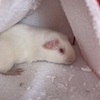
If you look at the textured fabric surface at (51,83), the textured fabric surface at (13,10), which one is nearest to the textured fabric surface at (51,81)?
the textured fabric surface at (51,83)

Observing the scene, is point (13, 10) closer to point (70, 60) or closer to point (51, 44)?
point (51, 44)

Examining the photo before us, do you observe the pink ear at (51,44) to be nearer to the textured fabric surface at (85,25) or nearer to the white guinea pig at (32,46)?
the white guinea pig at (32,46)

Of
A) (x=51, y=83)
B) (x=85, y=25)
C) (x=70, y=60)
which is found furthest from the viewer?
(x=70, y=60)

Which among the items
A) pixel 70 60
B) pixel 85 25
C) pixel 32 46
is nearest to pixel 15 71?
pixel 32 46

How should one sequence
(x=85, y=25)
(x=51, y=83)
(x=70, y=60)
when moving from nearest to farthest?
(x=85, y=25) → (x=51, y=83) → (x=70, y=60)

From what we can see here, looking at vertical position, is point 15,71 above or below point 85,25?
below

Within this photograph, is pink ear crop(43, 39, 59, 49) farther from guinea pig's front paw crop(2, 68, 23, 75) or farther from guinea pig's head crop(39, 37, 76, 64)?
guinea pig's front paw crop(2, 68, 23, 75)

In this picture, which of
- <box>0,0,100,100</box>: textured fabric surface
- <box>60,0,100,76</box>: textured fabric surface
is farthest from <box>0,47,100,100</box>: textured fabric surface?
<box>60,0,100,76</box>: textured fabric surface
